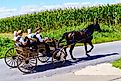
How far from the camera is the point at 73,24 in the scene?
111 ft

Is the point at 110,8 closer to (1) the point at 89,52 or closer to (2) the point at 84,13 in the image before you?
(2) the point at 84,13

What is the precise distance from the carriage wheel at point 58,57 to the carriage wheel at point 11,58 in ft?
5.44

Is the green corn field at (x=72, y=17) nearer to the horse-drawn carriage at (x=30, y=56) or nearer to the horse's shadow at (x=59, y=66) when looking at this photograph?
the horse's shadow at (x=59, y=66)

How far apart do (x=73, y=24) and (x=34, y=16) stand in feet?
15.5

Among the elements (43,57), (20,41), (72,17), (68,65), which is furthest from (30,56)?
(72,17)

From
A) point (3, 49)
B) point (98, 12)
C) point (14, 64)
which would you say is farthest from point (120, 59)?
point (98, 12)

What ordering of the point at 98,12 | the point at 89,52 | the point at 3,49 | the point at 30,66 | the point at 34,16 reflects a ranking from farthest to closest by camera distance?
the point at 34,16, the point at 98,12, the point at 3,49, the point at 89,52, the point at 30,66

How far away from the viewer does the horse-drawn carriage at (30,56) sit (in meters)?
16.2

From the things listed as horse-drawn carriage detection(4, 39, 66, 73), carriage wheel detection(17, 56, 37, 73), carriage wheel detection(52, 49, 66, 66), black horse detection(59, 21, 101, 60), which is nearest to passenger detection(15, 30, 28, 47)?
horse-drawn carriage detection(4, 39, 66, 73)

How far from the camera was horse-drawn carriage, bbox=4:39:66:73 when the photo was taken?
16.2m

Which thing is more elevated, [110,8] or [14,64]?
[110,8]

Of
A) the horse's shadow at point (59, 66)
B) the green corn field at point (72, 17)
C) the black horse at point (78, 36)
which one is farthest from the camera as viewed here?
the green corn field at point (72, 17)

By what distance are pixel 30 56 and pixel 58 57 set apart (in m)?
1.35

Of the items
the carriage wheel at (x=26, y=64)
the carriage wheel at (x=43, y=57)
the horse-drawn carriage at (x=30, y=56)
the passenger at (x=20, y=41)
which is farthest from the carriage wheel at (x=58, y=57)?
the passenger at (x=20, y=41)
